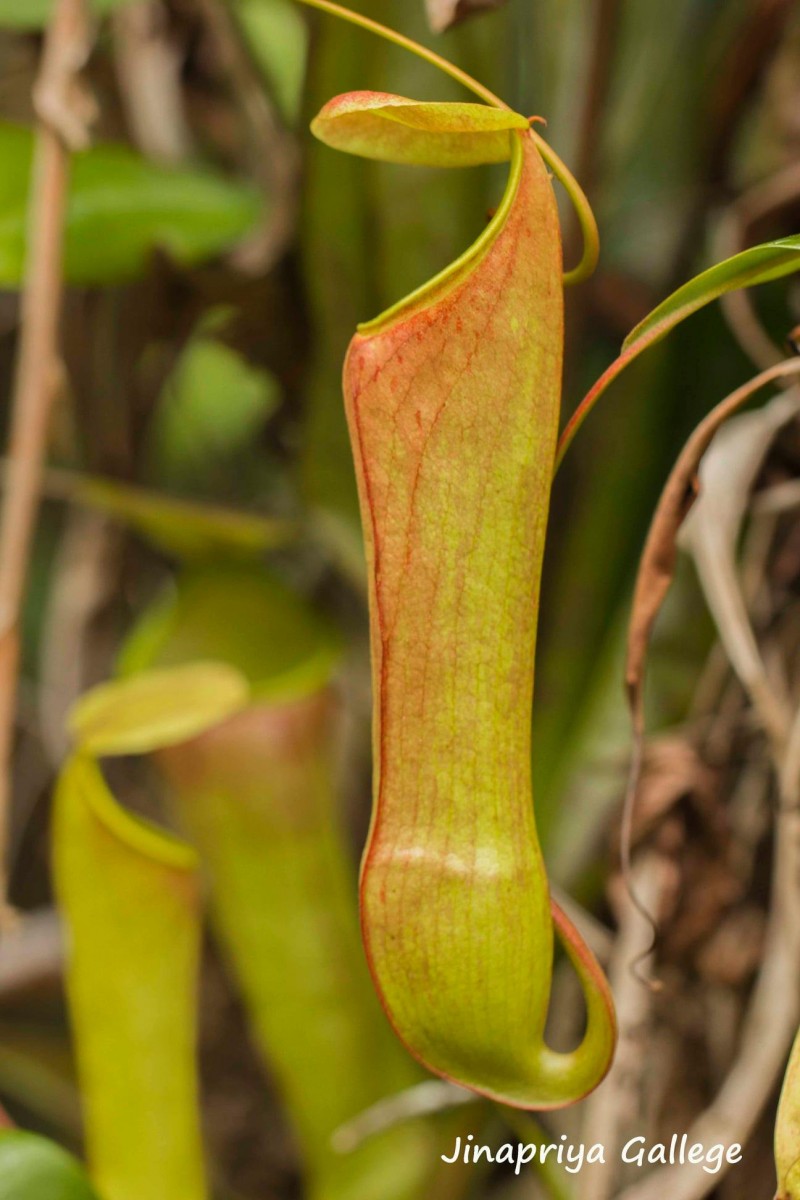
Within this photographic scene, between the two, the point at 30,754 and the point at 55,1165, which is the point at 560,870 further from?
the point at 30,754

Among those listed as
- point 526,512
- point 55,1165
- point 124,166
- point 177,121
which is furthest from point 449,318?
point 177,121

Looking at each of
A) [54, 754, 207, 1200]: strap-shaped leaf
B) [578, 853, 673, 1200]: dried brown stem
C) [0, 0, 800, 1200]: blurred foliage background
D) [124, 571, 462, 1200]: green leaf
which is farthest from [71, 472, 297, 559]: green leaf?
[578, 853, 673, 1200]: dried brown stem

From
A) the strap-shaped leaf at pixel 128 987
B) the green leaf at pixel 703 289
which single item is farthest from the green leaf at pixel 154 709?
the green leaf at pixel 703 289

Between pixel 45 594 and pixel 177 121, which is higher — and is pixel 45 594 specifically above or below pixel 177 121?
below

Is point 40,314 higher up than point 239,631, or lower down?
higher up

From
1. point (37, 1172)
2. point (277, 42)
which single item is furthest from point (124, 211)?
point (37, 1172)

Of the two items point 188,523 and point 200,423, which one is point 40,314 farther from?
point 200,423
